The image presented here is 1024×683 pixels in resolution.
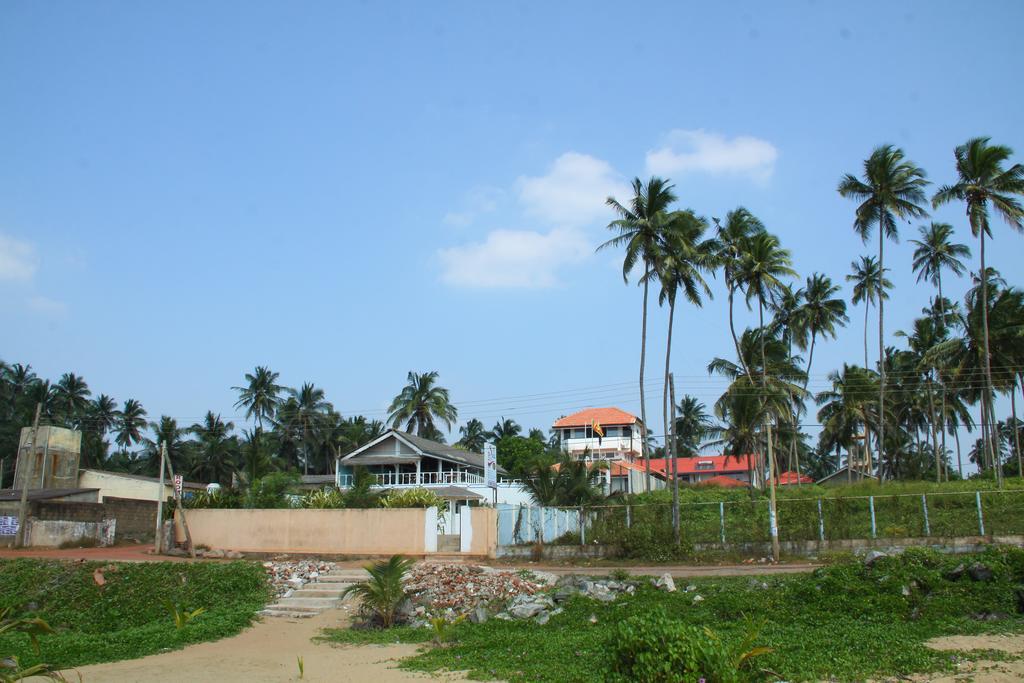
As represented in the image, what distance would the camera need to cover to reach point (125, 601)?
17938 mm

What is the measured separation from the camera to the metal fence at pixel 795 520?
75.9 feet

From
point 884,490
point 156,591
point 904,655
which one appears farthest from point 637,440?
point 904,655

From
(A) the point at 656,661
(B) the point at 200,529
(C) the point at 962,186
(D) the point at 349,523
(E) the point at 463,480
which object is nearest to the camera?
(A) the point at 656,661

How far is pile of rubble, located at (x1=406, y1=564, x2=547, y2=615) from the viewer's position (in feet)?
55.9

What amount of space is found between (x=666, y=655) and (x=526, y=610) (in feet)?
25.7

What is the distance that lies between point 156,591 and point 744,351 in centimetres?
3691

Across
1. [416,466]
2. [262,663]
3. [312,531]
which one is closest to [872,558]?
[262,663]

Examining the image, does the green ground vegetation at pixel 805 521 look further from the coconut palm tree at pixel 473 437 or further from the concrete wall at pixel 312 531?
the coconut palm tree at pixel 473 437

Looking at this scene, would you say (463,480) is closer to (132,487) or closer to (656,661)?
(132,487)

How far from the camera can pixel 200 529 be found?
96.4 ft

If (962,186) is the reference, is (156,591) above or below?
below

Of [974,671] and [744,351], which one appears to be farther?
[744,351]

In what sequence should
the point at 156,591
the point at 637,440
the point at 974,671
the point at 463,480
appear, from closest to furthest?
the point at 974,671 → the point at 156,591 → the point at 463,480 → the point at 637,440

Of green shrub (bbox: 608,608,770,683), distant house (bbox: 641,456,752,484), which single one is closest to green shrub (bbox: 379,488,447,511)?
green shrub (bbox: 608,608,770,683)
